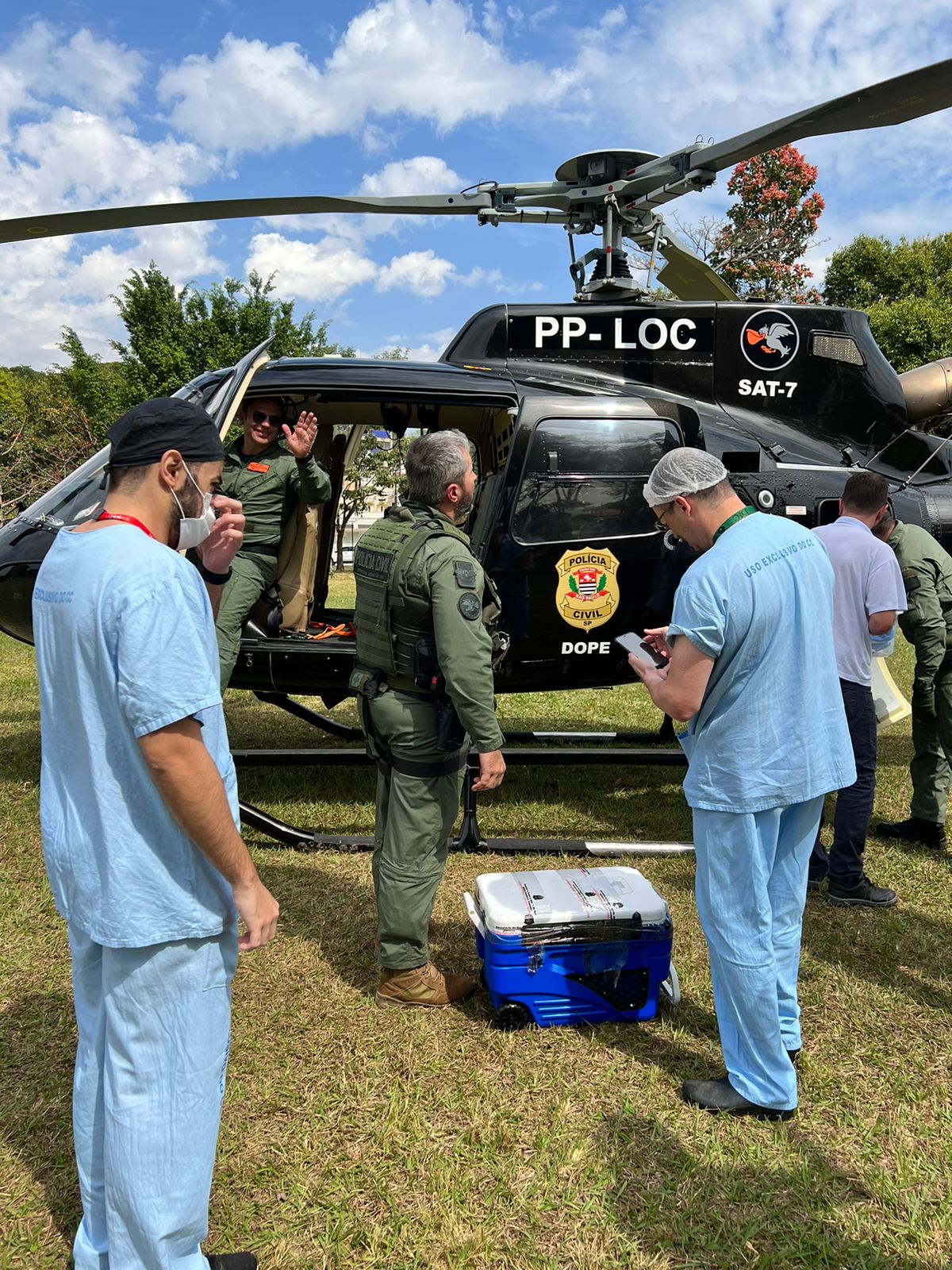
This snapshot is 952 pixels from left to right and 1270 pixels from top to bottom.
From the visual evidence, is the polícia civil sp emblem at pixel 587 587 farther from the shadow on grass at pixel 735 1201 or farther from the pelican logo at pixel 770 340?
the shadow on grass at pixel 735 1201

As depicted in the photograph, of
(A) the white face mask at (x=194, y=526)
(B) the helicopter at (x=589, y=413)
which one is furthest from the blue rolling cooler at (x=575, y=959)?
(A) the white face mask at (x=194, y=526)

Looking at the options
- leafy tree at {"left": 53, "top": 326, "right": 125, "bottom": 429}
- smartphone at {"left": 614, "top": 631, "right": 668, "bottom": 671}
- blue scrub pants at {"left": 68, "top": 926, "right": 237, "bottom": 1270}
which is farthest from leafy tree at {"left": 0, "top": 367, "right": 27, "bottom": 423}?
blue scrub pants at {"left": 68, "top": 926, "right": 237, "bottom": 1270}

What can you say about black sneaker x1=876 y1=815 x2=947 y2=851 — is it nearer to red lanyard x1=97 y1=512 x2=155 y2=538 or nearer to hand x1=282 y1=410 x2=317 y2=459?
hand x1=282 y1=410 x2=317 y2=459

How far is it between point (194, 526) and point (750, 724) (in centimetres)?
159

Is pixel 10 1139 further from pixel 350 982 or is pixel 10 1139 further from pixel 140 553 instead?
pixel 140 553

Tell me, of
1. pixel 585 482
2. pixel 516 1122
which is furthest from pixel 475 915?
pixel 585 482

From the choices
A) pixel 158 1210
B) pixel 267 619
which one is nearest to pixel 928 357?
pixel 267 619

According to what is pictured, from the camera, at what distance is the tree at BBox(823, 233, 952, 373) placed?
21797mm

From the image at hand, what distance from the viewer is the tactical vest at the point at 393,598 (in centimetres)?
309

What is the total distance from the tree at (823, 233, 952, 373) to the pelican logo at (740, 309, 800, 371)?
1881 centimetres

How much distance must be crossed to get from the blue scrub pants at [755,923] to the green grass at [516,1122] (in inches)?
8.3

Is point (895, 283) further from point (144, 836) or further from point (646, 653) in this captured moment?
point (144, 836)

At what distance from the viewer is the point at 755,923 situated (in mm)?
2514

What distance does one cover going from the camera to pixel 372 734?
131 inches
